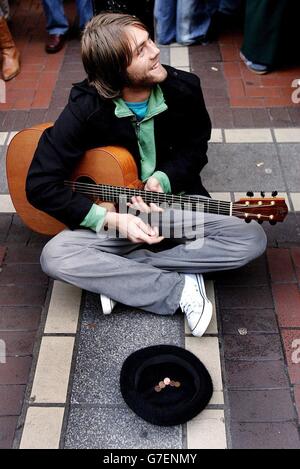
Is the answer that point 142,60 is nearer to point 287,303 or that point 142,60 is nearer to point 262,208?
point 262,208

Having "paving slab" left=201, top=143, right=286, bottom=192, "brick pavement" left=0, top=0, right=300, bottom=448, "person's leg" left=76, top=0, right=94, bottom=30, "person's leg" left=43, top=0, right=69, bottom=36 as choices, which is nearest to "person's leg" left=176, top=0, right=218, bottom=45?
"brick pavement" left=0, top=0, right=300, bottom=448

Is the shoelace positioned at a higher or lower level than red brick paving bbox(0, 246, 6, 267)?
higher

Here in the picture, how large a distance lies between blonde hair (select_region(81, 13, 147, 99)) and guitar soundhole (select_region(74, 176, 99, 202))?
1.29 feet

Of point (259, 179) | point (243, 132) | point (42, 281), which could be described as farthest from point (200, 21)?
point (42, 281)

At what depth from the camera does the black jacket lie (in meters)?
2.60

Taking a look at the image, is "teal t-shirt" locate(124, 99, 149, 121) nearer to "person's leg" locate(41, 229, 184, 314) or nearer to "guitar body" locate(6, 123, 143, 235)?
"guitar body" locate(6, 123, 143, 235)

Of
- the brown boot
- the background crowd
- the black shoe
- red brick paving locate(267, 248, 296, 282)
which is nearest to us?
red brick paving locate(267, 248, 296, 282)

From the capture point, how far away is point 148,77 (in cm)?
252

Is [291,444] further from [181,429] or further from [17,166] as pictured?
[17,166]

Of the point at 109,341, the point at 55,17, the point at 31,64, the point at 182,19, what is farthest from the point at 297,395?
the point at 55,17

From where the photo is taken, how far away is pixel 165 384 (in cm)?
246

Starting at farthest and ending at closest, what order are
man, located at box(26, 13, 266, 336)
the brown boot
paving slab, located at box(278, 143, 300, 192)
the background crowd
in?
the brown boot, the background crowd, paving slab, located at box(278, 143, 300, 192), man, located at box(26, 13, 266, 336)

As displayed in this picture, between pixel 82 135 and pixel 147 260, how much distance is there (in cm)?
65

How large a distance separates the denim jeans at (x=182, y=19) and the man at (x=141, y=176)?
217 centimetres
